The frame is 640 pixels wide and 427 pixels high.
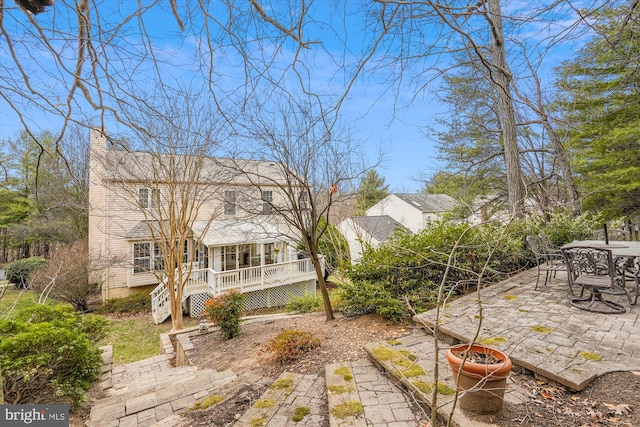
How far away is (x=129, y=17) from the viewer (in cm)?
167

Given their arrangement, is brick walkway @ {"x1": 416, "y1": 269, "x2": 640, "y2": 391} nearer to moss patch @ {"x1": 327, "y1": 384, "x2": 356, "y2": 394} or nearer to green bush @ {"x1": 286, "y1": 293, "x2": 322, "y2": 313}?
moss patch @ {"x1": 327, "y1": 384, "x2": 356, "y2": 394}

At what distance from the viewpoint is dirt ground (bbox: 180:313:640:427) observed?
212 cm

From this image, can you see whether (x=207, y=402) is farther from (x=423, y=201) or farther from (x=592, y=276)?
(x=423, y=201)

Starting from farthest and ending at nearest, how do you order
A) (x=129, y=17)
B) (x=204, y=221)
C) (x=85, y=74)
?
1. (x=204, y=221)
2. (x=85, y=74)
3. (x=129, y=17)

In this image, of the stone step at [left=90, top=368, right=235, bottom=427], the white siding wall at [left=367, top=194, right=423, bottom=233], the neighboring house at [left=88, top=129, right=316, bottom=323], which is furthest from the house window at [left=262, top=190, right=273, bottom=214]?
the white siding wall at [left=367, top=194, right=423, bottom=233]

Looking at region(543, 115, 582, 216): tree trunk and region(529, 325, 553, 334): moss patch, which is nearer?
region(529, 325, 553, 334): moss patch

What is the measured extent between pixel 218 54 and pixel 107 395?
4.68 metres

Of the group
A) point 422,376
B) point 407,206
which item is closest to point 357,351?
point 422,376

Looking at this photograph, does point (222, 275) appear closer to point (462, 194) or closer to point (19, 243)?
point (462, 194)

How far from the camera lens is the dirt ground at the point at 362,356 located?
2117 millimetres

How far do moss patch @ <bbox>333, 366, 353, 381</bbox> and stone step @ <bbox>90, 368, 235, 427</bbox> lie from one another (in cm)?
151

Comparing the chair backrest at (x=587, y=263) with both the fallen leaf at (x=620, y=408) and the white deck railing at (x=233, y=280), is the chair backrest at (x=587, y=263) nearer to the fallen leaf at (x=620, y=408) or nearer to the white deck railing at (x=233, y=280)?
the fallen leaf at (x=620, y=408)

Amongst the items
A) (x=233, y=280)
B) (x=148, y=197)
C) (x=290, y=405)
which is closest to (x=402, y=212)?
(x=233, y=280)

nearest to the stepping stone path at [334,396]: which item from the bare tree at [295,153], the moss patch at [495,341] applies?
the moss patch at [495,341]
